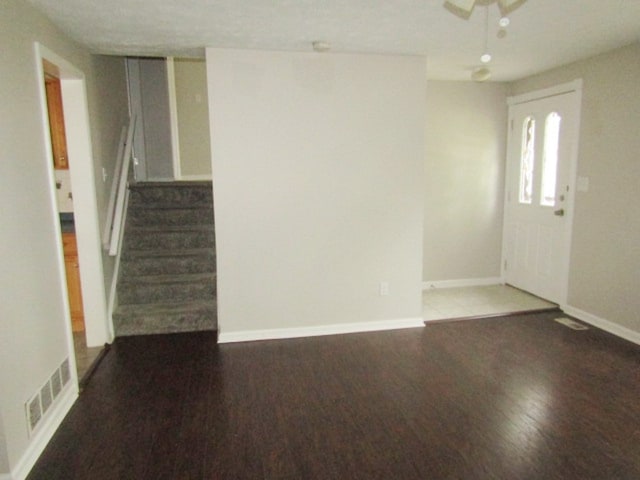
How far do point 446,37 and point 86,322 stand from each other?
354 centimetres

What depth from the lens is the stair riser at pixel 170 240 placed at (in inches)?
164

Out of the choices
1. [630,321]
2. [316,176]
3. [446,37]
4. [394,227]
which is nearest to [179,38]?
[316,176]

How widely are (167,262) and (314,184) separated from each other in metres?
1.73

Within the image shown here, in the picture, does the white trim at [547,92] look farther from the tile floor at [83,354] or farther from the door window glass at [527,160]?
the tile floor at [83,354]

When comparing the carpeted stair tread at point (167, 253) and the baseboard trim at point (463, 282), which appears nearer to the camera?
the carpeted stair tread at point (167, 253)

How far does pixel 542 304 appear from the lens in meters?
4.23

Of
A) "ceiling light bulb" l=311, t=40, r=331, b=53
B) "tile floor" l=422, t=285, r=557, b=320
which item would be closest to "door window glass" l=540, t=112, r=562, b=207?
"tile floor" l=422, t=285, r=557, b=320

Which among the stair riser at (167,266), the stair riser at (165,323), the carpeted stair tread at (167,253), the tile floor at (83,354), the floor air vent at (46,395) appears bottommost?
the tile floor at (83,354)

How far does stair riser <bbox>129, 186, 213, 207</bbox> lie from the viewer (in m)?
4.52

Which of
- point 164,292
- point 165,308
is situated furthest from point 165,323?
point 164,292

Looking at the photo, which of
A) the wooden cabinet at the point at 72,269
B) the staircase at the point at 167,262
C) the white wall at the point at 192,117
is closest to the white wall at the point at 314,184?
the staircase at the point at 167,262

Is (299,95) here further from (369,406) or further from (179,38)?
(369,406)

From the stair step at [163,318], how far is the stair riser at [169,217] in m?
1.02

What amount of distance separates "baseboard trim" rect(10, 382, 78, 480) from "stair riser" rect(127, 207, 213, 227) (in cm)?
212
